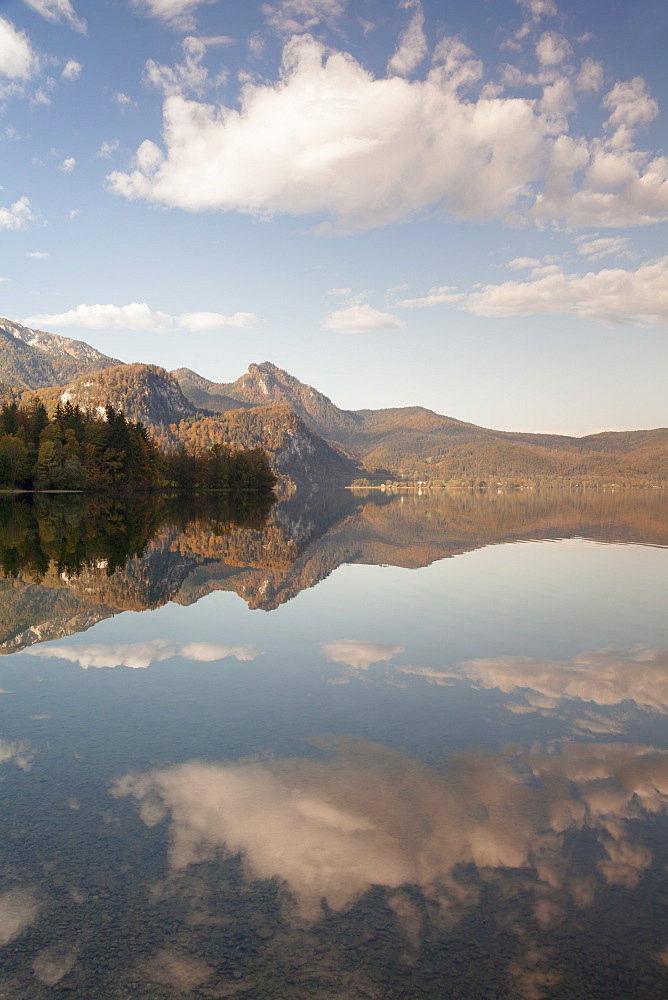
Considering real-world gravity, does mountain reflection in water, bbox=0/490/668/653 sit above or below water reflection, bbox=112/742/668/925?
below

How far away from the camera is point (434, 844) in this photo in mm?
8977

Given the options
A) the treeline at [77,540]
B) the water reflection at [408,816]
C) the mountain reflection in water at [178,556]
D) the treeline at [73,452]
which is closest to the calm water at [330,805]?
the water reflection at [408,816]

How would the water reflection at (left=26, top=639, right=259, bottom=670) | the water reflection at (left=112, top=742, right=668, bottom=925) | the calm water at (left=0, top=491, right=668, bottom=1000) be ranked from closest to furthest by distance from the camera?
1. the calm water at (left=0, top=491, right=668, bottom=1000)
2. the water reflection at (left=112, top=742, right=668, bottom=925)
3. the water reflection at (left=26, top=639, right=259, bottom=670)

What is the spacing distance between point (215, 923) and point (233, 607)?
1981 cm

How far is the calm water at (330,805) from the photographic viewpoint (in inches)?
263

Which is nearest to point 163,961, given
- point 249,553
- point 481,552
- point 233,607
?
point 233,607

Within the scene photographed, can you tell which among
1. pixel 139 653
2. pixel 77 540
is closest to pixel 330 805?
pixel 139 653

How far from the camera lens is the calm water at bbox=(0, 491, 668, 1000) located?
6676 mm

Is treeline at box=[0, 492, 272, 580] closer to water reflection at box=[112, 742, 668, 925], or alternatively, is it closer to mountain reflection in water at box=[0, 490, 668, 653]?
mountain reflection in water at box=[0, 490, 668, 653]

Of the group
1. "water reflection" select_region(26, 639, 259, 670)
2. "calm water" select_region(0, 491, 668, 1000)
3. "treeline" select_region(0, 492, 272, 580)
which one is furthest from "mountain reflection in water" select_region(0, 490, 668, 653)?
"water reflection" select_region(26, 639, 259, 670)

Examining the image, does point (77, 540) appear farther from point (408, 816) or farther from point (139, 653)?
point (408, 816)

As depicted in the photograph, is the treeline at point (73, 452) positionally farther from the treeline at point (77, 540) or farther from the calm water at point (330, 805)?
the calm water at point (330, 805)

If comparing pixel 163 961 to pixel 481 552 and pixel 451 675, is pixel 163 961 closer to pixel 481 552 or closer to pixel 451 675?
pixel 451 675

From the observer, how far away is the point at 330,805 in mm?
10047
